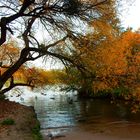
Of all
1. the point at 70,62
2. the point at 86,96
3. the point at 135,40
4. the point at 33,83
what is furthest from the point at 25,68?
the point at 86,96

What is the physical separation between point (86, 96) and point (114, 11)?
1668 inches

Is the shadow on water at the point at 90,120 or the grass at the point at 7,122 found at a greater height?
the grass at the point at 7,122

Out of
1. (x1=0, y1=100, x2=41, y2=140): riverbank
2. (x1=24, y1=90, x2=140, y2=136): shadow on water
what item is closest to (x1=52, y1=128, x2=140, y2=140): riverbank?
(x1=24, y1=90, x2=140, y2=136): shadow on water

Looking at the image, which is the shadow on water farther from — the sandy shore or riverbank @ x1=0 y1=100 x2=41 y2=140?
riverbank @ x1=0 y1=100 x2=41 y2=140

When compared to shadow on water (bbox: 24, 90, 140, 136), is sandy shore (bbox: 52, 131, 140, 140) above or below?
below

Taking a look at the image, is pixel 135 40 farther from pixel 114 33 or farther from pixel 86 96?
pixel 114 33

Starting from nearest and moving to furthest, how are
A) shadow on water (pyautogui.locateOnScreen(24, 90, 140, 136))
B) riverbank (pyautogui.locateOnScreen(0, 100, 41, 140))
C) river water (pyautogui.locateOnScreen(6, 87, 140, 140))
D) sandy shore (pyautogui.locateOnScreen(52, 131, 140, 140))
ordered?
riverbank (pyautogui.locateOnScreen(0, 100, 41, 140)) < sandy shore (pyautogui.locateOnScreen(52, 131, 140, 140)) < river water (pyautogui.locateOnScreen(6, 87, 140, 140)) < shadow on water (pyautogui.locateOnScreen(24, 90, 140, 136))

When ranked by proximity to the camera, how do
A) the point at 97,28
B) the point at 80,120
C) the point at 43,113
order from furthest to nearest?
1. the point at 43,113
2. the point at 80,120
3. the point at 97,28

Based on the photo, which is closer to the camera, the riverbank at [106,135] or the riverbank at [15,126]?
the riverbank at [15,126]

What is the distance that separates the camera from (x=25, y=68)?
116 ft

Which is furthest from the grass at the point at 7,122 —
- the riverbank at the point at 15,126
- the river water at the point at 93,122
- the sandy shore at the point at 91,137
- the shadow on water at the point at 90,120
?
the shadow on water at the point at 90,120

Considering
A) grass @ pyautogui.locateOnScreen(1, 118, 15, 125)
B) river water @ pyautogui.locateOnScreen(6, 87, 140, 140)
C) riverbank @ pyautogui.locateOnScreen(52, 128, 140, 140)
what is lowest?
riverbank @ pyautogui.locateOnScreen(52, 128, 140, 140)

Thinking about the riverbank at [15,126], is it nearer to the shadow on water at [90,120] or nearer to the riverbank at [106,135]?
the riverbank at [106,135]

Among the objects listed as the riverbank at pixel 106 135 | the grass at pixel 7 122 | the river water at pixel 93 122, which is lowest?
the riverbank at pixel 106 135
